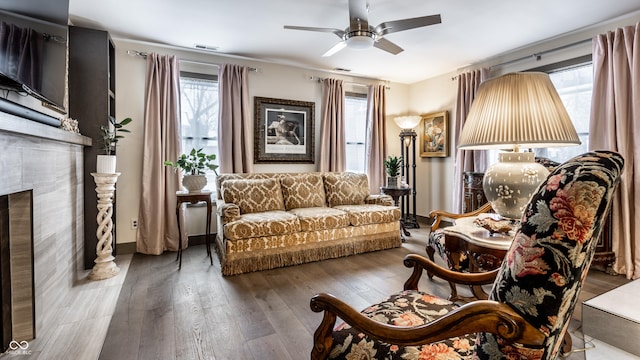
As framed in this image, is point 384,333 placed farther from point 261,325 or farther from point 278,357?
point 261,325

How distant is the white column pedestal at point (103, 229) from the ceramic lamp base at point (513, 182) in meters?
3.12

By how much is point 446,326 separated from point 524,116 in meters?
1.29

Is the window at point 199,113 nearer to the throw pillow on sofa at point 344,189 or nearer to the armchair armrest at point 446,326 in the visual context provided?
the throw pillow on sofa at point 344,189

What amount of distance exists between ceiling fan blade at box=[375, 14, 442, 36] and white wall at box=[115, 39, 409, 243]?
2.04 meters

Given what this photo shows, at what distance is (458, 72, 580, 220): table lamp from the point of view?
1.54 metres

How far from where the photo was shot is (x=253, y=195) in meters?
3.42

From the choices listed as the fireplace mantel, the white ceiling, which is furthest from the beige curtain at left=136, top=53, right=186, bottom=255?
the fireplace mantel

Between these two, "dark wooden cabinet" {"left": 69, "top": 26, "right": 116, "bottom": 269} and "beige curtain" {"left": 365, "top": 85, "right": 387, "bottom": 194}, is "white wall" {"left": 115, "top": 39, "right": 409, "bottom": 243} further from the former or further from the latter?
"beige curtain" {"left": 365, "top": 85, "right": 387, "bottom": 194}

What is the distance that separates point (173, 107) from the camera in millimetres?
3682

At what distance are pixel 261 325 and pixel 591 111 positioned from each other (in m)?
3.73

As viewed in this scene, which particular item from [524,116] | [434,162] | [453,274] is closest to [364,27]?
[524,116]

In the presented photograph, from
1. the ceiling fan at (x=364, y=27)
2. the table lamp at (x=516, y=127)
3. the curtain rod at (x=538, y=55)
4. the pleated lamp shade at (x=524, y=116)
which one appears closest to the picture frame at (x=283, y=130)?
the ceiling fan at (x=364, y=27)

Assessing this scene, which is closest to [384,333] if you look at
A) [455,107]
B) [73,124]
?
[73,124]

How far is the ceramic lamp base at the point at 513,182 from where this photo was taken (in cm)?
167
